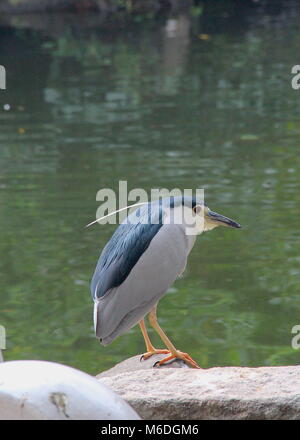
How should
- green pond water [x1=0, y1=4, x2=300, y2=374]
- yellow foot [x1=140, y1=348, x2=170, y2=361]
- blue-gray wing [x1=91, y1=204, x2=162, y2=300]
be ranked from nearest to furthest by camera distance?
blue-gray wing [x1=91, y1=204, x2=162, y2=300]
yellow foot [x1=140, y1=348, x2=170, y2=361]
green pond water [x1=0, y1=4, x2=300, y2=374]

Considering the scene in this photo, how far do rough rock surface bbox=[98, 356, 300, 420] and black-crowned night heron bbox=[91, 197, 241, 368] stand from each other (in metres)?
0.37

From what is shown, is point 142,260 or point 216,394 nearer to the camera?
point 216,394

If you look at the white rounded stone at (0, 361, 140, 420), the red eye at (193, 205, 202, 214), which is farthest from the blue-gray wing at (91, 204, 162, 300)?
the white rounded stone at (0, 361, 140, 420)

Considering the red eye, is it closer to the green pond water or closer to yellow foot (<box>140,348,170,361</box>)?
yellow foot (<box>140,348,170,361</box>)

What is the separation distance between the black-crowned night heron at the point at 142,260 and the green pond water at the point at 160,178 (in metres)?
1.16

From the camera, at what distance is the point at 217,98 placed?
11242 mm

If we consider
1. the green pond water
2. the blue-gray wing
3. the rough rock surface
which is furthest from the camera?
the green pond water

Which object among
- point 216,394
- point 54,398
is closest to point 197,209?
point 216,394

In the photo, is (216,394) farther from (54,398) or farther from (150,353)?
(150,353)

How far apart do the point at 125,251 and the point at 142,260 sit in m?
0.09

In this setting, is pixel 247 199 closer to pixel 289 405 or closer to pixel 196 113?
pixel 196 113

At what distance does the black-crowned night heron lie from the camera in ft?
11.7

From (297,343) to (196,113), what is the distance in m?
5.82

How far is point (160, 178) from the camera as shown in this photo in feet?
25.7
